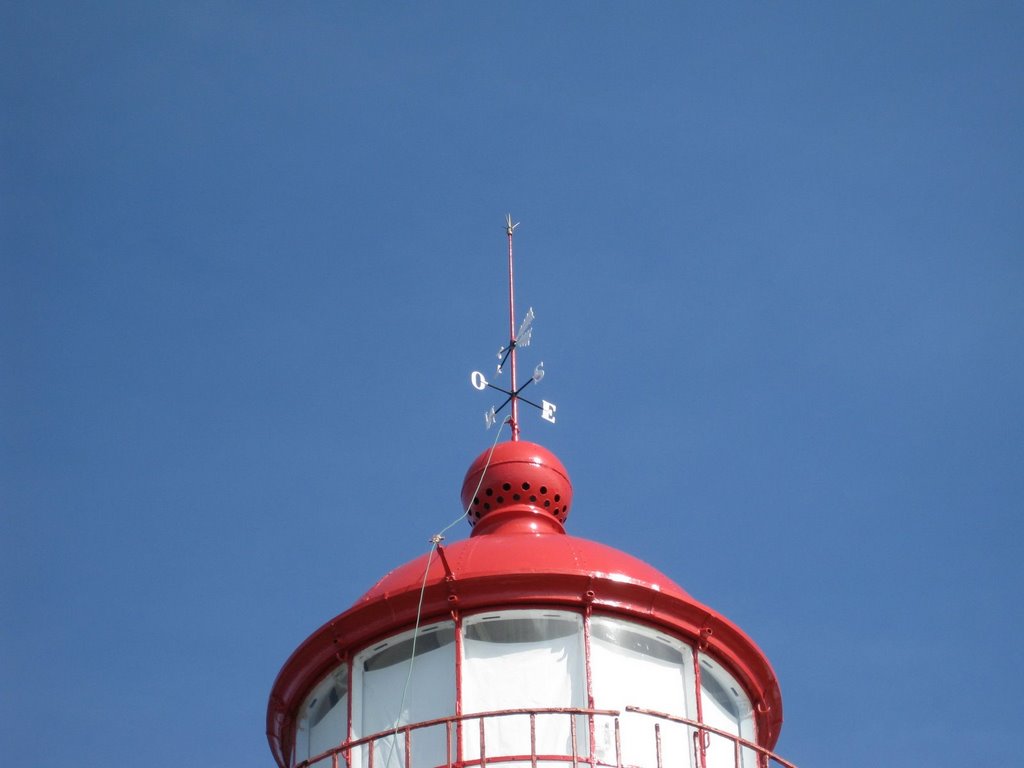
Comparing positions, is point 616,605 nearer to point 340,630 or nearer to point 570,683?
point 570,683

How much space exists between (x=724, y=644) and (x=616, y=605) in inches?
56.6

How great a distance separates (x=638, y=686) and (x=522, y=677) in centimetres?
122

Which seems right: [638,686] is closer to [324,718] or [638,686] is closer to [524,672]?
[524,672]

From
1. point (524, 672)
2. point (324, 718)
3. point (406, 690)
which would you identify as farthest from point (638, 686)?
point (324, 718)

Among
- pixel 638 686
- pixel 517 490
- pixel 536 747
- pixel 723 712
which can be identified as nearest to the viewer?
pixel 536 747

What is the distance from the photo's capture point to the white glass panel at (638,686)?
1952 centimetres

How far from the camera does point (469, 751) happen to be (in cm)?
1912

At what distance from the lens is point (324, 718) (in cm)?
2114

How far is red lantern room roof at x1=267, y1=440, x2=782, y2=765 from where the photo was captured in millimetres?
20281

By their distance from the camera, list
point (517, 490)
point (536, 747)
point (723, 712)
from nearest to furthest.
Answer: point (536, 747), point (723, 712), point (517, 490)

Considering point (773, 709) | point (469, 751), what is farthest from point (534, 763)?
point (773, 709)

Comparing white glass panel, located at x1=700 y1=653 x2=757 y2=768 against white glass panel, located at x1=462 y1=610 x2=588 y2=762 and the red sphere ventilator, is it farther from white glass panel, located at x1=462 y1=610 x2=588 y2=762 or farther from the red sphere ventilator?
the red sphere ventilator

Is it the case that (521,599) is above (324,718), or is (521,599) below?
A: above

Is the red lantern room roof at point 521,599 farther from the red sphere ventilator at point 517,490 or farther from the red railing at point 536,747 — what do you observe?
the red railing at point 536,747
